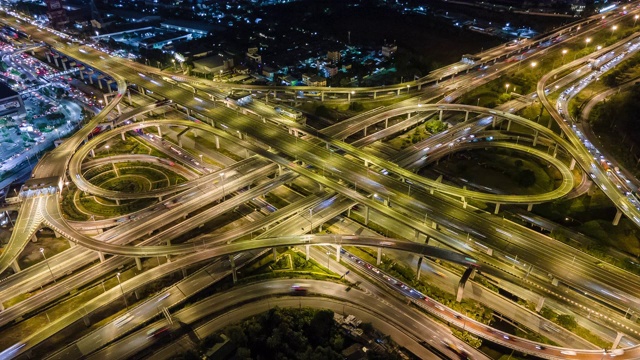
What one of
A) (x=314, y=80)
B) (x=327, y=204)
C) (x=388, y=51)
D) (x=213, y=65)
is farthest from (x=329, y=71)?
(x=327, y=204)

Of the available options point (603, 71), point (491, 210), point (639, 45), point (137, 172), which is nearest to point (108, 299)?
point (137, 172)

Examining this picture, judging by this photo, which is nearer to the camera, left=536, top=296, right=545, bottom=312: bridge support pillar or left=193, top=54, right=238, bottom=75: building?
left=536, top=296, right=545, bottom=312: bridge support pillar

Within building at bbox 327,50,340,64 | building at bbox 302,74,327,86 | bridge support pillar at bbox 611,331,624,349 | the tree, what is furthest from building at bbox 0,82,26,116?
bridge support pillar at bbox 611,331,624,349

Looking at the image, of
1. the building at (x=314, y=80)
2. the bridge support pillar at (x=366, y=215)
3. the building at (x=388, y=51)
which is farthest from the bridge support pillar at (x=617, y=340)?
the building at (x=388, y=51)

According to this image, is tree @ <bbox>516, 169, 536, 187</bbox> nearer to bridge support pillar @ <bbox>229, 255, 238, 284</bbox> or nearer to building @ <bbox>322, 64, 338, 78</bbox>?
bridge support pillar @ <bbox>229, 255, 238, 284</bbox>

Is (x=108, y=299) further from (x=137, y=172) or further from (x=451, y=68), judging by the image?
(x=451, y=68)

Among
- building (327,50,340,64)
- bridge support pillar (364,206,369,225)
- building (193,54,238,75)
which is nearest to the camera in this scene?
bridge support pillar (364,206,369,225)
